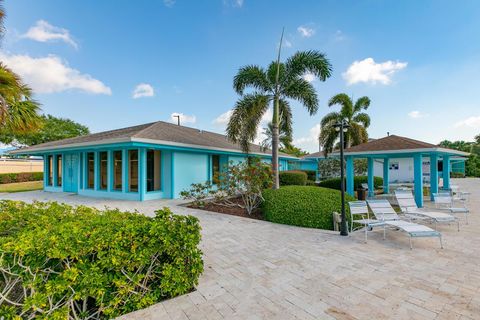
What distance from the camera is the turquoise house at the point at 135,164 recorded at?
11516 millimetres

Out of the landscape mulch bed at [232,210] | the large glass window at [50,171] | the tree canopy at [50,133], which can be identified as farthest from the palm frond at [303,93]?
the tree canopy at [50,133]

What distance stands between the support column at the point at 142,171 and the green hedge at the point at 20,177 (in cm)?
2138

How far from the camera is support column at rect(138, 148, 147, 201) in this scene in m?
11.4

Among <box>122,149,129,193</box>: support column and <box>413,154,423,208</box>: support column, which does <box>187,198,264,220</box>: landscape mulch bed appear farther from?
<box>413,154,423,208</box>: support column

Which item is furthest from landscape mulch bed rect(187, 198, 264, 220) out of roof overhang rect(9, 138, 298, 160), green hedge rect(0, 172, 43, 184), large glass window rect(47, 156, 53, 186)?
green hedge rect(0, 172, 43, 184)

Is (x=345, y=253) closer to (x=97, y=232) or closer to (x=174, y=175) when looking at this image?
(x=97, y=232)

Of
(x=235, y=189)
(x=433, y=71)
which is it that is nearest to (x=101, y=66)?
(x=235, y=189)

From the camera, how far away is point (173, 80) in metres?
16.0

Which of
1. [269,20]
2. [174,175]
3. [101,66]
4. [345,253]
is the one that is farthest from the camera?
[101,66]

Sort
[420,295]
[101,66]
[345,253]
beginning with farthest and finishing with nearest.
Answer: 1. [101,66]
2. [345,253]
3. [420,295]

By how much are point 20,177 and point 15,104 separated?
77.5 feet

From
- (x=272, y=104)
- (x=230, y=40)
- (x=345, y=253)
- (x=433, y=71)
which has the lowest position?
(x=345, y=253)

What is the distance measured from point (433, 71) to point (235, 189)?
475 inches

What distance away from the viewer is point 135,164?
12.1 metres
